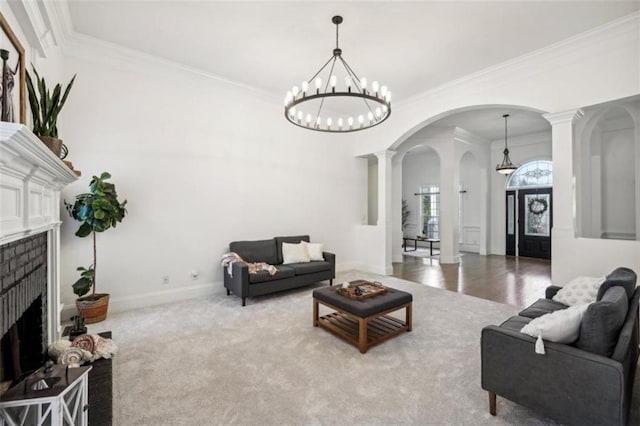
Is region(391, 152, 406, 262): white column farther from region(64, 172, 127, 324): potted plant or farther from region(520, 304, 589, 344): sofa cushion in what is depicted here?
region(64, 172, 127, 324): potted plant

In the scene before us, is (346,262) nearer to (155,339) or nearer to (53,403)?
(155,339)

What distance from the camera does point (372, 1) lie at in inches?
116

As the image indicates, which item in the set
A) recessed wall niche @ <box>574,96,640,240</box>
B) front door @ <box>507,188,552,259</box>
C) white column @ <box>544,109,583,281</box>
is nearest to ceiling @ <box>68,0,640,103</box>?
white column @ <box>544,109,583,281</box>

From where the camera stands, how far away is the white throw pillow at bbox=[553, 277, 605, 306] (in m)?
2.64

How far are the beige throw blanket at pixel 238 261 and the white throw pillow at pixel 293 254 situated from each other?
472 mm

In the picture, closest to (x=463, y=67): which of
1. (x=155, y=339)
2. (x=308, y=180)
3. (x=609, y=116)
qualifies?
(x=308, y=180)

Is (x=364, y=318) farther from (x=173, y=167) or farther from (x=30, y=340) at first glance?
(x=173, y=167)

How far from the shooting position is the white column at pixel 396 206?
768 cm

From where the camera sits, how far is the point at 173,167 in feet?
14.2

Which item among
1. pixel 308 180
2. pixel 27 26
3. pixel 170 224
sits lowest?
pixel 170 224

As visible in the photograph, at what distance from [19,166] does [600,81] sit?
5.42 metres

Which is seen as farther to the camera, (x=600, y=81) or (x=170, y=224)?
(x=170, y=224)

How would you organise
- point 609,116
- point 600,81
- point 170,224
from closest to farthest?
point 600,81 → point 170,224 → point 609,116

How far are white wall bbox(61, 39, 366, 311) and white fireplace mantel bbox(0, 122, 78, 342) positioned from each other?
1.78 m
